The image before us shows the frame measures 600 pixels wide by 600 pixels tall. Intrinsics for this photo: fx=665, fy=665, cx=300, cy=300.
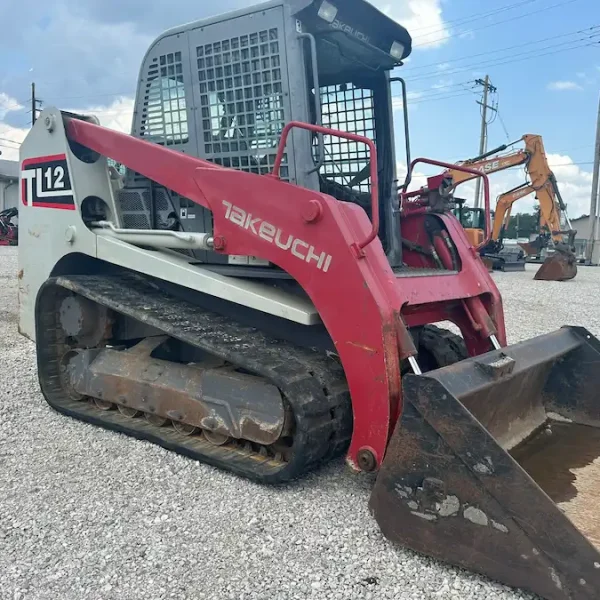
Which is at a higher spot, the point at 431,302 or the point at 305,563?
the point at 431,302

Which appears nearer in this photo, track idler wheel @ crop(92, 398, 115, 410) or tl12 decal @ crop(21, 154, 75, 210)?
track idler wheel @ crop(92, 398, 115, 410)

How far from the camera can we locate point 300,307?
3430mm

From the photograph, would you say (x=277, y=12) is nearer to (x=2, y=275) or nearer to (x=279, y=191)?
(x=279, y=191)

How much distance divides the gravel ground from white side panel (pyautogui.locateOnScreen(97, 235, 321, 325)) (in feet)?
2.89

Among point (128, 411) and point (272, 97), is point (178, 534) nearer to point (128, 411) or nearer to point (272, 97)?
point (128, 411)

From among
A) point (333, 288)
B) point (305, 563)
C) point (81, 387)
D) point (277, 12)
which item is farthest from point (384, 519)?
point (277, 12)

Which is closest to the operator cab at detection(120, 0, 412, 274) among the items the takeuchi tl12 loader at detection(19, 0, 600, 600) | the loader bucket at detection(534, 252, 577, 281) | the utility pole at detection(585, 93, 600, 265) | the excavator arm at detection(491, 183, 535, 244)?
the takeuchi tl12 loader at detection(19, 0, 600, 600)

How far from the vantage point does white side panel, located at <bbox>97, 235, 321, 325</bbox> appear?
343cm

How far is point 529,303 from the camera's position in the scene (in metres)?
12.2

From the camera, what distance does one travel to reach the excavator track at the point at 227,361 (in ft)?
10.5

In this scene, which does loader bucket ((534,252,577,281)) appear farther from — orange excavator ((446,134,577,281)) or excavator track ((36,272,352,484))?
excavator track ((36,272,352,484))

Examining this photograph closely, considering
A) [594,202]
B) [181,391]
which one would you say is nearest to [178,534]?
[181,391]

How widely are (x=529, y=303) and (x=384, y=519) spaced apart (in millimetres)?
10253

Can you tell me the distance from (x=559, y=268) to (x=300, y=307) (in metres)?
15.8
